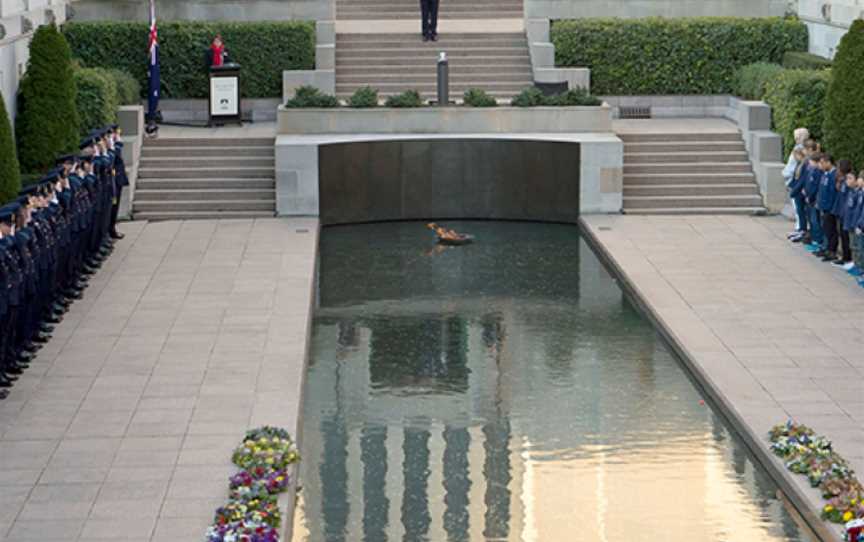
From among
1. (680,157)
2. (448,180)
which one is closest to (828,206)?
(680,157)

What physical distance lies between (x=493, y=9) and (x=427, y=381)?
21.9m

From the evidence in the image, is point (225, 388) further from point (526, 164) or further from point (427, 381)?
point (526, 164)

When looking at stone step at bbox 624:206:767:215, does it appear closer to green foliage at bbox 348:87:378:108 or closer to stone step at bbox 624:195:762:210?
stone step at bbox 624:195:762:210

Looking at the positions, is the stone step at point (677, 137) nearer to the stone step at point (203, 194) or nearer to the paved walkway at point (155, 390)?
the stone step at point (203, 194)

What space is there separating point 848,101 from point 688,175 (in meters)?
3.91

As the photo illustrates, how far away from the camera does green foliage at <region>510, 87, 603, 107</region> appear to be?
107ft

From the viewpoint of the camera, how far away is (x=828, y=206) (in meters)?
26.5

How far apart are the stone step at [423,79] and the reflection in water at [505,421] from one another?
9.59m

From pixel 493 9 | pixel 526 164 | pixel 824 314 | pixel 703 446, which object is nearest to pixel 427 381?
pixel 703 446

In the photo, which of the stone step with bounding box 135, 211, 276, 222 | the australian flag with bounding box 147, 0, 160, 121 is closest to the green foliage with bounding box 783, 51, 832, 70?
the stone step with bounding box 135, 211, 276, 222

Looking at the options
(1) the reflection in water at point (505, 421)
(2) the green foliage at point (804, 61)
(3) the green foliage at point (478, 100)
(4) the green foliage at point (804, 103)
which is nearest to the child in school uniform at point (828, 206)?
(1) the reflection in water at point (505, 421)

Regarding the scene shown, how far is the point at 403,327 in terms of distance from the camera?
2350cm

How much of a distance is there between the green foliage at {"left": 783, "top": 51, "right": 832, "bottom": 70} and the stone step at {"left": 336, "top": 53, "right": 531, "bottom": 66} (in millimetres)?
5146

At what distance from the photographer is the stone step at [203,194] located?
31.4 metres
